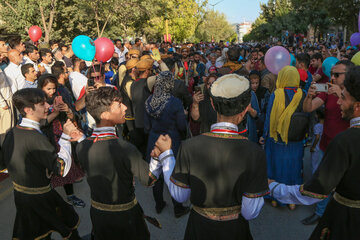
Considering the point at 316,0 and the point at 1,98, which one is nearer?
the point at 1,98

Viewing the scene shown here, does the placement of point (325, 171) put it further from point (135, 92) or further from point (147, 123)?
point (135, 92)

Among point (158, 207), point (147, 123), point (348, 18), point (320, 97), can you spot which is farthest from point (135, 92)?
point (348, 18)

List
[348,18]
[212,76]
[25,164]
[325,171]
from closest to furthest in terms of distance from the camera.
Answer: [325,171] → [25,164] → [212,76] → [348,18]

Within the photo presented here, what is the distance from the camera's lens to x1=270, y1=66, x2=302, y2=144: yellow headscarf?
3717 mm

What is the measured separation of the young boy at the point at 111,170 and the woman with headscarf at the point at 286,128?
2.17m

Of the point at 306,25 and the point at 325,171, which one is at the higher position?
the point at 306,25

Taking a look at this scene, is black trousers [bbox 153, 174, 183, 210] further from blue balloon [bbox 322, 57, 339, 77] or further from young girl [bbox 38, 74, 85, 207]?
blue balloon [bbox 322, 57, 339, 77]

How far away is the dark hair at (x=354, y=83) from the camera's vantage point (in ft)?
6.26

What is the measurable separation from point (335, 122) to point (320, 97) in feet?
1.19

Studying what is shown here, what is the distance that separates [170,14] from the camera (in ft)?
103

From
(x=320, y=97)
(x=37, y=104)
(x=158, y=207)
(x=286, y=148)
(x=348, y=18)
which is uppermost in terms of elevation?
(x=348, y=18)

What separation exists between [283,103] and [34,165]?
9.82ft

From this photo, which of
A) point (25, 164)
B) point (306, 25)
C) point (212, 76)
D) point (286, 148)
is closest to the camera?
point (25, 164)

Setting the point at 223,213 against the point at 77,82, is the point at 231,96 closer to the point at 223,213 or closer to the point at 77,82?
the point at 223,213
